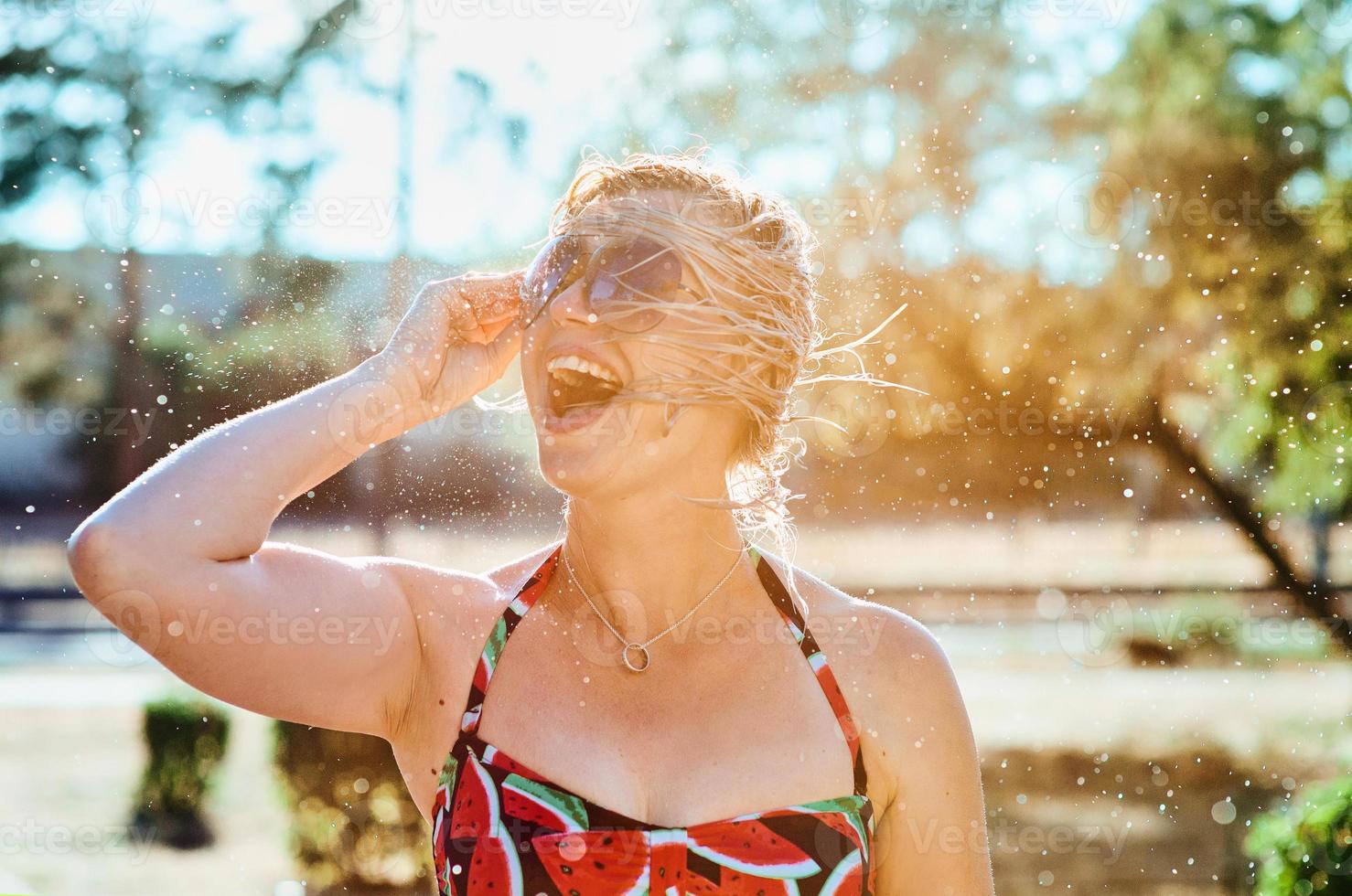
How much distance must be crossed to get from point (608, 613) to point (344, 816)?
4206mm

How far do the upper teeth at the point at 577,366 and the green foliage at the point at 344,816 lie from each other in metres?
4.27

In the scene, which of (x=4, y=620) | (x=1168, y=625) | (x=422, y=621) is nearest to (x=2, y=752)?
(x=4, y=620)

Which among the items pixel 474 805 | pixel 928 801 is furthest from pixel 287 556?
pixel 928 801

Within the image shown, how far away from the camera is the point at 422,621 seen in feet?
7.01

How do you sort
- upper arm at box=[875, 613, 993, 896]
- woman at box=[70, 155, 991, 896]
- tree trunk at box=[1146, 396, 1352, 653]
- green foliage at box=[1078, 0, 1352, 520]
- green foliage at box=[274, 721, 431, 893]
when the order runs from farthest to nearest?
tree trunk at box=[1146, 396, 1352, 653] < green foliage at box=[1078, 0, 1352, 520] < green foliage at box=[274, 721, 431, 893] < upper arm at box=[875, 613, 993, 896] < woman at box=[70, 155, 991, 896]

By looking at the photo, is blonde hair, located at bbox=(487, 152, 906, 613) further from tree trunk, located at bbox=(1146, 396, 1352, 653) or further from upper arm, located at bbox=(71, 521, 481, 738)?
tree trunk, located at bbox=(1146, 396, 1352, 653)

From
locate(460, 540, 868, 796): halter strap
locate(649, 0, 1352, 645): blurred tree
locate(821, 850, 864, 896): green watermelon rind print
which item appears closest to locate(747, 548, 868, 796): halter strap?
locate(460, 540, 868, 796): halter strap

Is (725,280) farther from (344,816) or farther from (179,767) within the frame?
(179,767)

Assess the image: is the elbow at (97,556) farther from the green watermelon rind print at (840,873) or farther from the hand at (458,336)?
the green watermelon rind print at (840,873)

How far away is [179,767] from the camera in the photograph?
7.69m

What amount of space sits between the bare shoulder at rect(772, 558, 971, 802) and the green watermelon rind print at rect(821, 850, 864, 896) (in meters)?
0.17

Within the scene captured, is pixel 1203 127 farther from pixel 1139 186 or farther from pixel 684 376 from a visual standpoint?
pixel 684 376

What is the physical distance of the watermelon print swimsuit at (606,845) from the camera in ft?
6.12

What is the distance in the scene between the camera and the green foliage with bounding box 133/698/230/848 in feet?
24.2
